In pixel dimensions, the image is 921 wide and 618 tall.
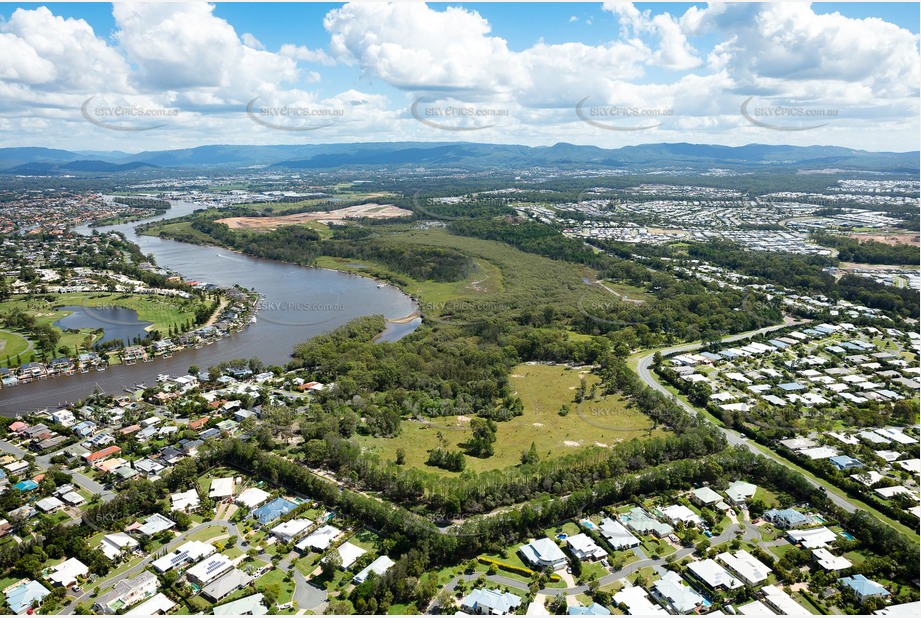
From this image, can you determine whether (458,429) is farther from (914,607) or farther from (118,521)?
(914,607)

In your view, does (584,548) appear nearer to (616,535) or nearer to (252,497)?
(616,535)

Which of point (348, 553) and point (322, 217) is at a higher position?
point (322, 217)

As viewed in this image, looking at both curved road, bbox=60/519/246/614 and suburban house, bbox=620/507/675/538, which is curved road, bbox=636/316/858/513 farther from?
curved road, bbox=60/519/246/614

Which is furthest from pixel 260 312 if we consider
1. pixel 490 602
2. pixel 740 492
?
pixel 740 492

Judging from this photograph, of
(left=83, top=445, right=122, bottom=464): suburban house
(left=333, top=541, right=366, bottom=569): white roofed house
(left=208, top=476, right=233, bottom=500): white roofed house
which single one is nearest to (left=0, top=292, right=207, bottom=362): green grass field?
(left=83, top=445, right=122, bottom=464): suburban house

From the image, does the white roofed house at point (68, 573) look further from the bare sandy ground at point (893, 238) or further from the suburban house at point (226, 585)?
the bare sandy ground at point (893, 238)
